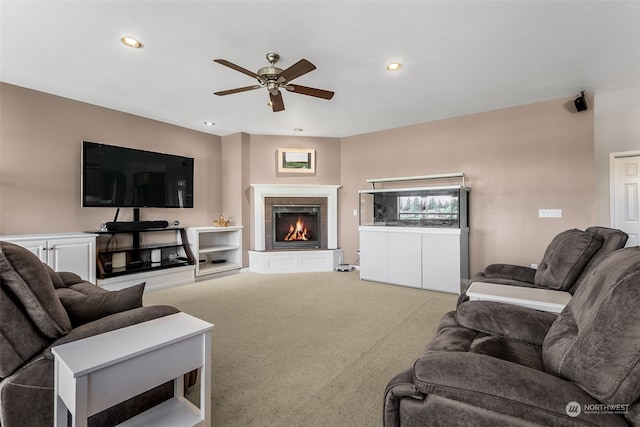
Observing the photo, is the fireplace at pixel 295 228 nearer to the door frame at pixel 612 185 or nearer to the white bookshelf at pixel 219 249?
the white bookshelf at pixel 219 249

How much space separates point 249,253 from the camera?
18.3ft

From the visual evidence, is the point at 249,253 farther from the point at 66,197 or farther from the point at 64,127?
the point at 64,127

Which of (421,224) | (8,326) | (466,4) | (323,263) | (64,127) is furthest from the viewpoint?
(323,263)

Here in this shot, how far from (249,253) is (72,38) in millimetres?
3885

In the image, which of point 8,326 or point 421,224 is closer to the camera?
point 8,326

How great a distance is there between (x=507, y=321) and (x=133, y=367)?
178 cm

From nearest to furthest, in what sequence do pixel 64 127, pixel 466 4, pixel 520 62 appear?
pixel 466 4
pixel 520 62
pixel 64 127

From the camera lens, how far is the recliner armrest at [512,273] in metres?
2.84

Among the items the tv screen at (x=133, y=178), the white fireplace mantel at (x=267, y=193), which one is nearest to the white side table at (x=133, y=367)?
the tv screen at (x=133, y=178)

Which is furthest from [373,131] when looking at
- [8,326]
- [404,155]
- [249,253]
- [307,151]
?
[8,326]

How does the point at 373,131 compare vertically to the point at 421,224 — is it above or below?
above

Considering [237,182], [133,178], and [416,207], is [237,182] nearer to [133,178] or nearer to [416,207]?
[133,178]

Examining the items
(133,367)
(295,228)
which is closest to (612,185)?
(295,228)

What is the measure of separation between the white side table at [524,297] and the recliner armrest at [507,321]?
6.5 inches
